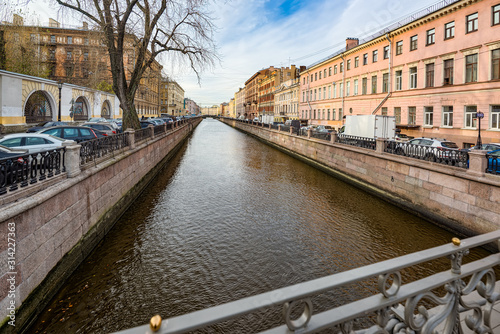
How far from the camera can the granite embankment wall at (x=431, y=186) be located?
8922 mm

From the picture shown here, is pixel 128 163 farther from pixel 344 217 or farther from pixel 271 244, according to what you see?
pixel 344 217

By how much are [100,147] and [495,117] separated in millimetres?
23322

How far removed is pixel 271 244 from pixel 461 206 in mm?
6355

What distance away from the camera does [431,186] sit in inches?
439

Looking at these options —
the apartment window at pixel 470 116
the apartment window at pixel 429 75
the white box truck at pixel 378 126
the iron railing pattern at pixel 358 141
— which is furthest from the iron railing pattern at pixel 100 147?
the apartment window at pixel 429 75

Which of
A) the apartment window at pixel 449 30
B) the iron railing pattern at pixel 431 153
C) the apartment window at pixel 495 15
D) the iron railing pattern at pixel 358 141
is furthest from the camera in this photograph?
the apartment window at pixel 449 30

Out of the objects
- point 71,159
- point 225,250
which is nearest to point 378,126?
point 225,250

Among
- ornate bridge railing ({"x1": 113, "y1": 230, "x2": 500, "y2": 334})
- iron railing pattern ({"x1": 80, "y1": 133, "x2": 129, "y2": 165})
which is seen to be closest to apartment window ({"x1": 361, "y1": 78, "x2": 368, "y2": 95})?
iron railing pattern ({"x1": 80, "y1": 133, "x2": 129, "y2": 165})

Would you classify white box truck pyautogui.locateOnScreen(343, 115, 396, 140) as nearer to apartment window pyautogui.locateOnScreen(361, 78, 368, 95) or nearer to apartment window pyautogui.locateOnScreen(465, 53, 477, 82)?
apartment window pyautogui.locateOnScreen(465, 53, 477, 82)

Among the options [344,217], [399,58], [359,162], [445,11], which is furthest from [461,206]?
[399,58]

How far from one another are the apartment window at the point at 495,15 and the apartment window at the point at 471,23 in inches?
45.5

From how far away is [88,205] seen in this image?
Answer: 332 inches

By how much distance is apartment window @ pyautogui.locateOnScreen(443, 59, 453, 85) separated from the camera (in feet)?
74.1

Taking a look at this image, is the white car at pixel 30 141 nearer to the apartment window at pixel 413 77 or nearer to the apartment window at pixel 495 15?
the apartment window at pixel 495 15
